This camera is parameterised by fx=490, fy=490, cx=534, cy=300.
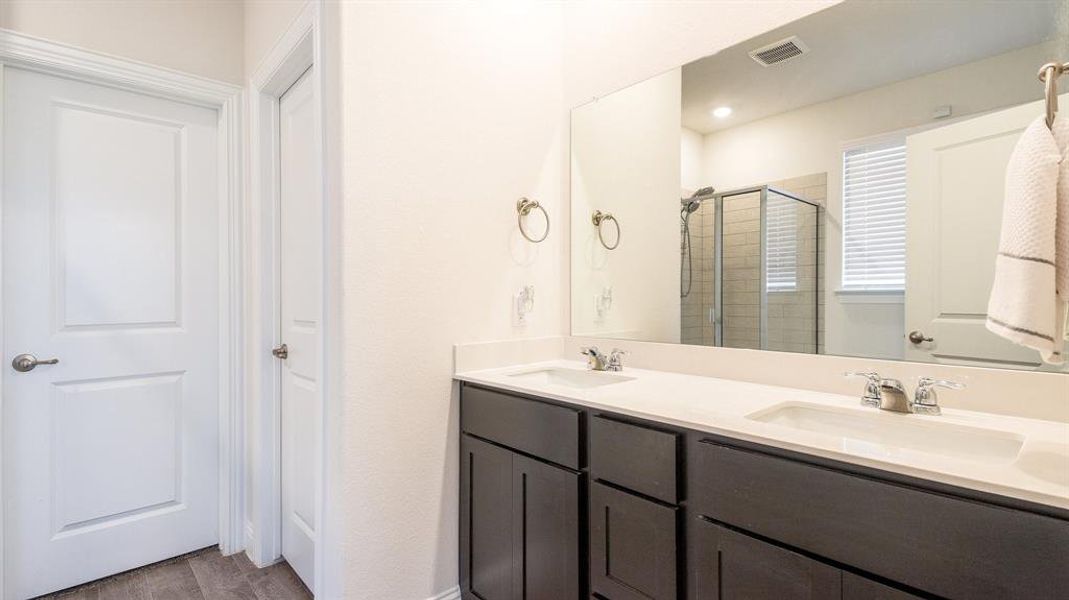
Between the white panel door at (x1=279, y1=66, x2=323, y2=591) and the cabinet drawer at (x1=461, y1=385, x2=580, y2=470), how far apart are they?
63cm

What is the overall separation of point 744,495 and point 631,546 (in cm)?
35

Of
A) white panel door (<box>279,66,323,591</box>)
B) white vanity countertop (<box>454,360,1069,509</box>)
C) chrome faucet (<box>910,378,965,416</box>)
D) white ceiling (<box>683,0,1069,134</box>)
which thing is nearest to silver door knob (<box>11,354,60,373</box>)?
white panel door (<box>279,66,323,591</box>)

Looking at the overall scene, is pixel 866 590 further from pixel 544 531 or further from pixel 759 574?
pixel 544 531

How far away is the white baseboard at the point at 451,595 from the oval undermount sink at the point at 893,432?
124 centimetres

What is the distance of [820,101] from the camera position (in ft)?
4.82

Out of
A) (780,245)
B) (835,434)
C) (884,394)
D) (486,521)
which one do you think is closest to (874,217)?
(780,245)

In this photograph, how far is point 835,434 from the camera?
1.24 metres

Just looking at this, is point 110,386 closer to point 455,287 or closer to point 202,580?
point 202,580

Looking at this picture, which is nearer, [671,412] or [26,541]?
[671,412]

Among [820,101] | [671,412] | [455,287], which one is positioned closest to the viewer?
[671,412]

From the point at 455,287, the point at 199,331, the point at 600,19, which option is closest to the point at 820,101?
the point at 600,19

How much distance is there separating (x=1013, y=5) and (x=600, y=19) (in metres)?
1.30

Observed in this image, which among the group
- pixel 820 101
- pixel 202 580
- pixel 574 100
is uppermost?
pixel 574 100

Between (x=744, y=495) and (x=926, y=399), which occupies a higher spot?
(x=926, y=399)
